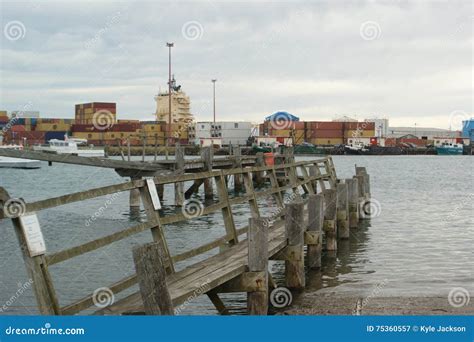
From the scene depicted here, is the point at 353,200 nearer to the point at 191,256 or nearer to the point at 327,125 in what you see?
the point at 191,256

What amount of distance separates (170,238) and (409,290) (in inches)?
350

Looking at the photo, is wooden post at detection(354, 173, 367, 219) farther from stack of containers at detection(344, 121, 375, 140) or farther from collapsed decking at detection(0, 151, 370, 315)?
stack of containers at detection(344, 121, 375, 140)

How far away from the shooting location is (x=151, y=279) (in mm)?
6164

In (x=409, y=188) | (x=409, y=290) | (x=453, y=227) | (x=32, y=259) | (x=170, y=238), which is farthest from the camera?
(x=409, y=188)

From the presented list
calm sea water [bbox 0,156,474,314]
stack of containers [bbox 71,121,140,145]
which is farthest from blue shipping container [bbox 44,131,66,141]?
calm sea water [bbox 0,156,474,314]

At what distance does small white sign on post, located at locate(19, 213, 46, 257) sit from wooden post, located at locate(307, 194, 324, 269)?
307 inches

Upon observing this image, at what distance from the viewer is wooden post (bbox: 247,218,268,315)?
842 cm

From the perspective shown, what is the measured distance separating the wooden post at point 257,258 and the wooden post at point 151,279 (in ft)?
7.59

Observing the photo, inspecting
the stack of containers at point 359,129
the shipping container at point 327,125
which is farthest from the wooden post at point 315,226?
the shipping container at point 327,125

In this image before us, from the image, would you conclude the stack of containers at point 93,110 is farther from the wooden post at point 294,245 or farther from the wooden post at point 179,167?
the wooden post at point 294,245

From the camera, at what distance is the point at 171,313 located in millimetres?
6301

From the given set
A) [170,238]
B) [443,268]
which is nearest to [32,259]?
[443,268]

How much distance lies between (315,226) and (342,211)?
16.7ft

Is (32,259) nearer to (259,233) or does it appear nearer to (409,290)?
(259,233)
